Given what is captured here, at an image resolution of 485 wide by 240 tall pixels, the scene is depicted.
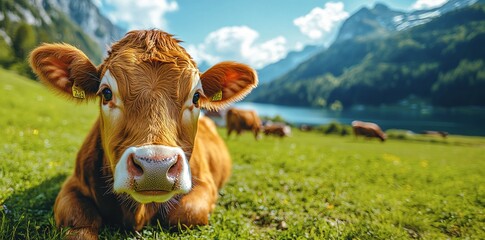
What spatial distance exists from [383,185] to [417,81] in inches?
7795

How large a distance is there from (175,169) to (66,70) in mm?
1937

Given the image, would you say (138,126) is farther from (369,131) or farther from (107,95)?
(369,131)

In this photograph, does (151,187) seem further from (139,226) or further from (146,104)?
(139,226)

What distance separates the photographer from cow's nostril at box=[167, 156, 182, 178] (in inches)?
93.7

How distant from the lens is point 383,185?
23.2 ft

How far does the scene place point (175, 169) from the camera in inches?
95.3

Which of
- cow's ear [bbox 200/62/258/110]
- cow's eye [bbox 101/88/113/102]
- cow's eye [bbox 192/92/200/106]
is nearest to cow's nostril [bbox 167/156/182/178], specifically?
cow's eye [bbox 192/92/200/106]

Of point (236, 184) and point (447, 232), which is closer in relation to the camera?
point (447, 232)

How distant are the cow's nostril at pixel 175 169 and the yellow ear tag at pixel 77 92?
1.61 m

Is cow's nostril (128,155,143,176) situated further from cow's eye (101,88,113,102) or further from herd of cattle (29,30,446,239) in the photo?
cow's eye (101,88,113,102)

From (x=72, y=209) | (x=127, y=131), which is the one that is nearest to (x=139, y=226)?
(x=72, y=209)

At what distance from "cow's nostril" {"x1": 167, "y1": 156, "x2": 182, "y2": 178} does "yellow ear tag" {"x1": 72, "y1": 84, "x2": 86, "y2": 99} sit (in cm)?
161

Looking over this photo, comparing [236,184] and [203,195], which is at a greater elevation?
[203,195]

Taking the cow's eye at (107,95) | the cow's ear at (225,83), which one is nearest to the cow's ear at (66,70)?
the cow's eye at (107,95)
